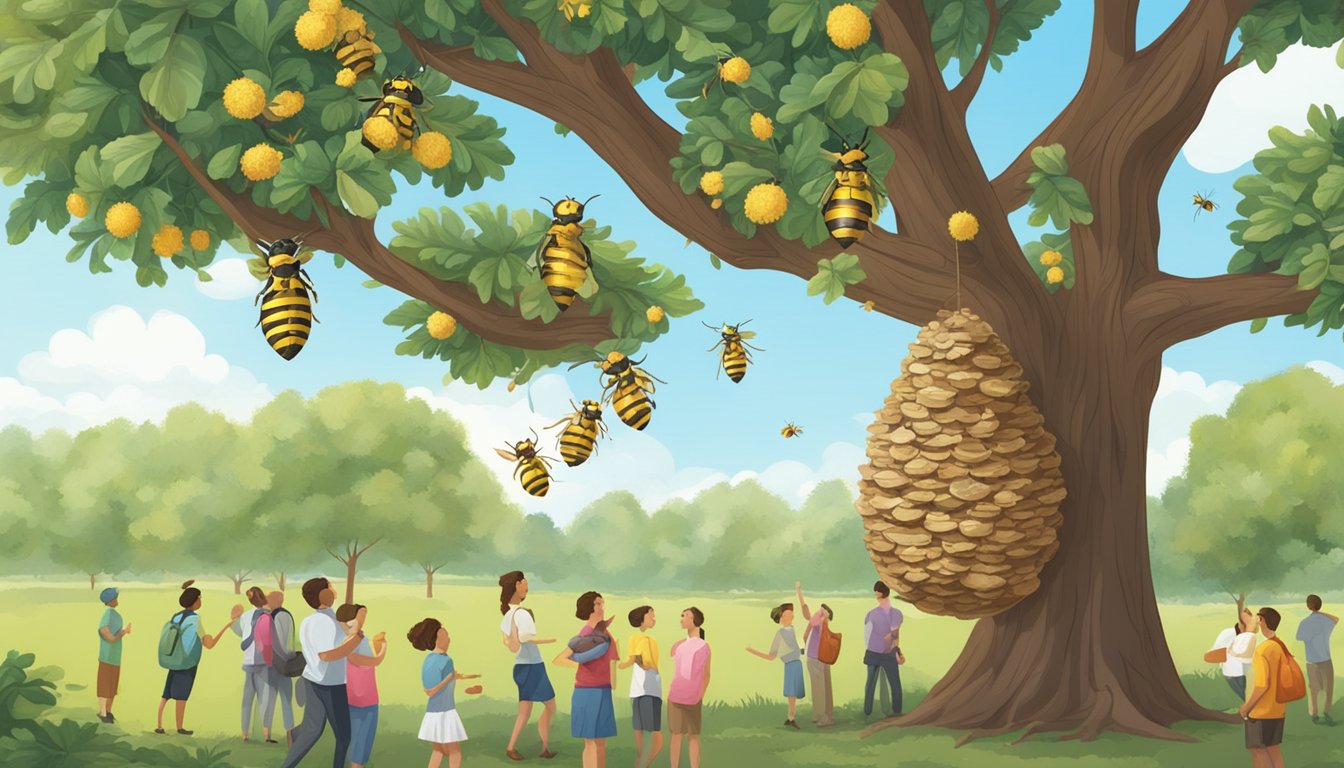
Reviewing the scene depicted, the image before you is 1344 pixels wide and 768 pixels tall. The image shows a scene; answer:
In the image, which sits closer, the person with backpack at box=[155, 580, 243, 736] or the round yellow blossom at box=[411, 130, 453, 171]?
the round yellow blossom at box=[411, 130, 453, 171]

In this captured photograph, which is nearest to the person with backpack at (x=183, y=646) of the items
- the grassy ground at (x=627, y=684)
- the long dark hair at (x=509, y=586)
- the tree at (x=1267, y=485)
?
the grassy ground at (x=627, y=684)

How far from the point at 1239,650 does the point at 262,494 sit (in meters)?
28.5

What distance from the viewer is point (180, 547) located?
3697cm

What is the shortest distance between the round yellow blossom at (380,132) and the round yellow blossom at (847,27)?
9.82 feet

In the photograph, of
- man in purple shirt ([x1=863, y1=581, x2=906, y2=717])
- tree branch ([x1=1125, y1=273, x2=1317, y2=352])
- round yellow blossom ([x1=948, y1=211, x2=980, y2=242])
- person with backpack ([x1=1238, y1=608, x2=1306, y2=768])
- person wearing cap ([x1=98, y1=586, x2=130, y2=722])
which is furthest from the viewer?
man in purple shirt ([x1=863, y1=581, x2=906, y2=717])

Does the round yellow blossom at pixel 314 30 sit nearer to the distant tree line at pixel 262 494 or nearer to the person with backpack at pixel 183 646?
the person with backpack at pixel 183 646

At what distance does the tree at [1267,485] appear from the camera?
28844 millimetres

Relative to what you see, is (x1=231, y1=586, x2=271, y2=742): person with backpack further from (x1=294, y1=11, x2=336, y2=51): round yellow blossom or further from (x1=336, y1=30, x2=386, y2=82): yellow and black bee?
(x1=294, y1=11, x2=336, y2=51): round yellow blossom

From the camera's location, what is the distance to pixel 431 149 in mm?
8961

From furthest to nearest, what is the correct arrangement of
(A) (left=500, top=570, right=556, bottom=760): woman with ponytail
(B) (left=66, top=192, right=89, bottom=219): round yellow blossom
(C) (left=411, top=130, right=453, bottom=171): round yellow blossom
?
1. (A) (left=500, top=570, right=556, bottom=760): woman with ponytail
2. (B) (left=66, top=192, right=89, bottom=219): round yellow blossom
3. (C) (left=411, top=130, right=453, bottom=171): round yellow blossom

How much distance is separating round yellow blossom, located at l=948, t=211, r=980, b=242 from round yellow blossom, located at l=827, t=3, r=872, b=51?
88.6 inches

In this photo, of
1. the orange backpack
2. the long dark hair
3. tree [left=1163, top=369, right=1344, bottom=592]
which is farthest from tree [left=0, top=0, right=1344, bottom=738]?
tree [left=1163, top=369, right=1344, bottom=592]

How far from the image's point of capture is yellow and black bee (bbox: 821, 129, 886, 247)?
30.3ft

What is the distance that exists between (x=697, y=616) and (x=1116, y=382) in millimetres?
4408
